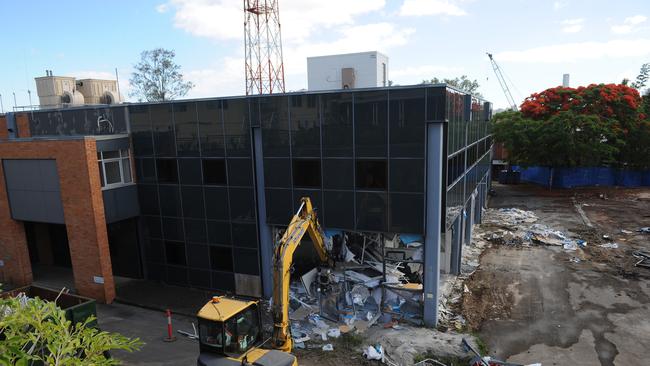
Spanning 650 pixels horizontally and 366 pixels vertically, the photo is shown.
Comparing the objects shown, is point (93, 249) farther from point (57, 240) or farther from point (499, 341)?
point (499, 341)

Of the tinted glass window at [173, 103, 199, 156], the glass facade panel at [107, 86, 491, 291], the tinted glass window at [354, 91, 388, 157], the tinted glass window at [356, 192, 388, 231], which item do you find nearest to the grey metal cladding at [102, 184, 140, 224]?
the glass facade panel at [107, 86, 491, 291]

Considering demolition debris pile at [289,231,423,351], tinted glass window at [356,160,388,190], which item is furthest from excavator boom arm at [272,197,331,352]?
tinted glass window at [356,160,388,190]

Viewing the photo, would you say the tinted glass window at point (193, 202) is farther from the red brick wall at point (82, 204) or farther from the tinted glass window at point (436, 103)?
the tinted glass window at point (436, 103)

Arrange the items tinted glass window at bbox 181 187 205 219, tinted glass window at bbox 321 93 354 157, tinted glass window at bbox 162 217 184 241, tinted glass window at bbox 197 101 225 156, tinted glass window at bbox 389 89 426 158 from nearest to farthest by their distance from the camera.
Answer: tinted glass window at bbox 389 89 426 158, tinted glass window at bbox 321 93 354 157, tinted glass window at bbox 197 101 225 156, tinted glass window at bbox 181 187 205 219, tinted glass window at bbox 162 217 184 241

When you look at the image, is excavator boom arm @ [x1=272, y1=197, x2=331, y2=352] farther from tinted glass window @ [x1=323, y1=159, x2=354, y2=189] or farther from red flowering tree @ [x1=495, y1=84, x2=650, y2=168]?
red flowering tree @ [x1=495, y1=84, x2=650, y2=168]

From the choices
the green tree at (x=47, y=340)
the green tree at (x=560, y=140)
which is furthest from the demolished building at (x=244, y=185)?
the green tree at (x=560, y=140)

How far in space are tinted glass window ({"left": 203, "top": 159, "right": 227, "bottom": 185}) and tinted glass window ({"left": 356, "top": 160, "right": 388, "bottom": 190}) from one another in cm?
584

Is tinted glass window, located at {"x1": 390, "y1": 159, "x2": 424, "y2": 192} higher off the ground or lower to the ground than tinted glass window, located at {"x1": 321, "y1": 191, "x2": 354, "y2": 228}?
higher

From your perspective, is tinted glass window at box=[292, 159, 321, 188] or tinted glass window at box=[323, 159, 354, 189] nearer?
tinted glass window at box=[323, 159, 354, 189]

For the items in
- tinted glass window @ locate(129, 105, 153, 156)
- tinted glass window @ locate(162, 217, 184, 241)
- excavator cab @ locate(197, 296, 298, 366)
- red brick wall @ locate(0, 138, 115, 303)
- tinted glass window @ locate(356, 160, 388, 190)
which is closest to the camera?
excavator cab @ locate(197, 296, 298, 366)

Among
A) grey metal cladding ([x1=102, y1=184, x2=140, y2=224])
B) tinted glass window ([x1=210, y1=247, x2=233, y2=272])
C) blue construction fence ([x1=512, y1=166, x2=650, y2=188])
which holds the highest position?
grey metal cladding ([x1=102, y1=184, x2=140, y2=224])

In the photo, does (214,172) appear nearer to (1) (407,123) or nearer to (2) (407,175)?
(2) (407,175)

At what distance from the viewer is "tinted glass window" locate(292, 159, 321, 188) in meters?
16.0

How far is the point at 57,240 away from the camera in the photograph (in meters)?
23.1
